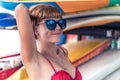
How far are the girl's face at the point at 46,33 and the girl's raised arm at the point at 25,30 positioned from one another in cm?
3

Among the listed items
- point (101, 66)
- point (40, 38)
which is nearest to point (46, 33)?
point (40, 38)

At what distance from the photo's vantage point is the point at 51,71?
51 centimetres

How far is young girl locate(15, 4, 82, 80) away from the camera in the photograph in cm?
48

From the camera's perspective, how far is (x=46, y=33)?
521 mm

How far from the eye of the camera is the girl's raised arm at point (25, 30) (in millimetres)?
480

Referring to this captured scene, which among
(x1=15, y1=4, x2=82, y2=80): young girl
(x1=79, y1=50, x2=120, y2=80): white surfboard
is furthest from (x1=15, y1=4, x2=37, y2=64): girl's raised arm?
(x1=79, y1=50, x2=120, y2=80): white surfboard

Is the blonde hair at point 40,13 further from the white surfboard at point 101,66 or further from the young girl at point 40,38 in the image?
the white surfboard at point 101,66

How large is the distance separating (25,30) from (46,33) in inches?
2.0

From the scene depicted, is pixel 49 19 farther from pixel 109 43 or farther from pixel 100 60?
pixel 109 43

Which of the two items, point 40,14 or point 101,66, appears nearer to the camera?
point 40,14

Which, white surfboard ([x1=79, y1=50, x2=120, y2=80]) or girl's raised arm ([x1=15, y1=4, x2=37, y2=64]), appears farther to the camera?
white surfboard ([x1=79, y1=50, x2=120, y2=80])

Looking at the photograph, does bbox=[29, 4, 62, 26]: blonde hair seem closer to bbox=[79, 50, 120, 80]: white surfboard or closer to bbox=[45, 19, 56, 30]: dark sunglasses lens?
bbox=[45, 19, 56, 30]: dark sunglasses lens

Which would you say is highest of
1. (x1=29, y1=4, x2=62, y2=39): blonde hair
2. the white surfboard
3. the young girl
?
(x1=29, y1=4, x2=62, y2=39): blonde hair

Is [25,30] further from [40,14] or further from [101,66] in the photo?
[101,66]
